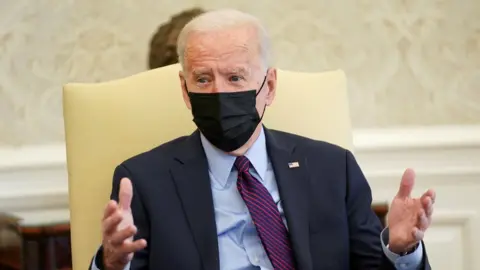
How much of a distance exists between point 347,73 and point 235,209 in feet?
3.03

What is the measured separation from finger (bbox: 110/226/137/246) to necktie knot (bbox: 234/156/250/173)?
354 mm

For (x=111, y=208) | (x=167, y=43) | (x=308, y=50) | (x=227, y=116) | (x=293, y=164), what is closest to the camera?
(x=111, y=208)

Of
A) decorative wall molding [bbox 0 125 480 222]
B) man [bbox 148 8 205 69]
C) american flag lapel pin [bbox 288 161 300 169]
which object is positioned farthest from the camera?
decorative wall molding [bbox 0 125 480 222]

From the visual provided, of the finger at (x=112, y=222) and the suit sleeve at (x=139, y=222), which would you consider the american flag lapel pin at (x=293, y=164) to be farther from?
the finger at (x=112, y=222)

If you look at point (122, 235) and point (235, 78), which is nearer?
point (122, 235)

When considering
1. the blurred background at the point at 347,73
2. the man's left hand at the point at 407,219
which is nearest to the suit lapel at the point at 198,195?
the man's left hand at the point at 407,219

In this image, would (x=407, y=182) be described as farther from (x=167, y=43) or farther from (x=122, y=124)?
(x=167, y=43)

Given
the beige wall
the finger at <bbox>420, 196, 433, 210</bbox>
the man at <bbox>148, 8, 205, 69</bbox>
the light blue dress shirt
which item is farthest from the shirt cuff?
the beige wall

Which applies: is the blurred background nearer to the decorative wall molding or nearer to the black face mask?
the decorative wall molding

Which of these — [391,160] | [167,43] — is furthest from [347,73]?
[167,43]

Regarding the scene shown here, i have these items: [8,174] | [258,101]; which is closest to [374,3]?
[258,101]

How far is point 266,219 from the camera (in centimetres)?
149

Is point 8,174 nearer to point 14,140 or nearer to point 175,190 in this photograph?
point 14,140

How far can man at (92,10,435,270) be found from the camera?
1.47 metres
